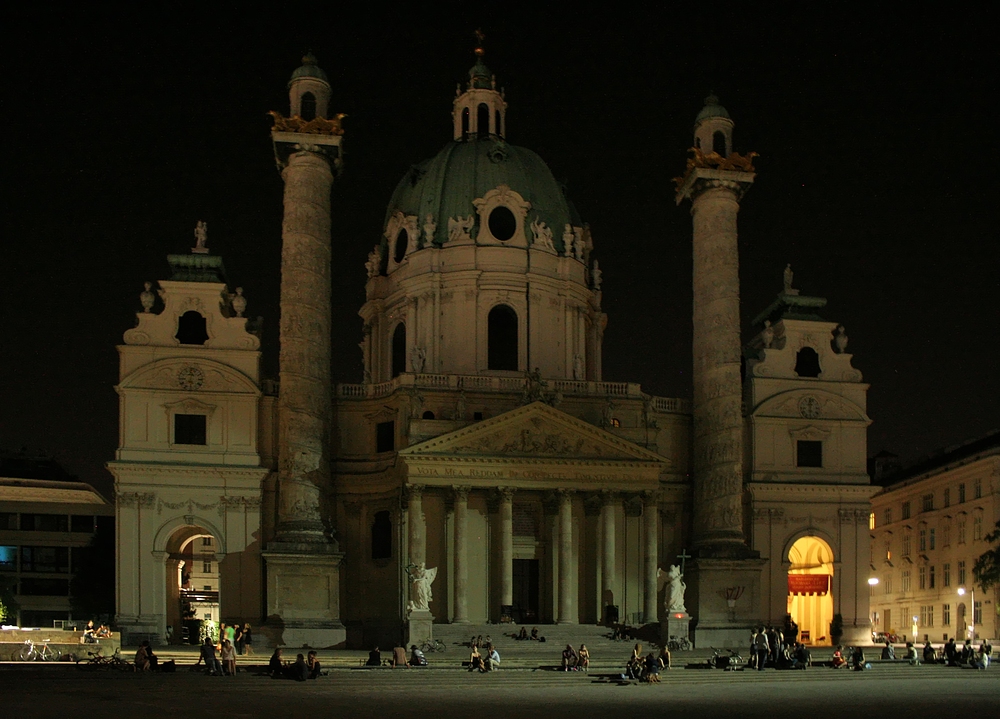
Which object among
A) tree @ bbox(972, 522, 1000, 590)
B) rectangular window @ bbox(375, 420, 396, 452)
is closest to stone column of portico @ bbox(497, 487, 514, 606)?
rectangular window @ bbox(375, 420, 396, 452)

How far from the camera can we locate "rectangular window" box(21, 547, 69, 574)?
85.1 metres

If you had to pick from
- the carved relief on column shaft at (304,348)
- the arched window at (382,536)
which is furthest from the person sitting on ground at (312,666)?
the arched window at (382,536)

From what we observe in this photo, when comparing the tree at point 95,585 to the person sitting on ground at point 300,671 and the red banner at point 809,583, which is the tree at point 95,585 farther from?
the person sitting on ground at point 300,671

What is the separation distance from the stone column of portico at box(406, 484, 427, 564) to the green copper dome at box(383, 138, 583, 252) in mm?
16449

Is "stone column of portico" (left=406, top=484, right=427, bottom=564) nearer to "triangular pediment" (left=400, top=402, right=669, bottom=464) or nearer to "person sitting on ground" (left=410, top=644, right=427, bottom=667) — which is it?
"triangular pediment" (left=400, top=402, right=669, bottom=464)

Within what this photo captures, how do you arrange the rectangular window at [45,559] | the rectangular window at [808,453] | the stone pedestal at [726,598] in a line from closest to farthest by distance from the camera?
1. the stone pedestal at [726,598]
2. the rectangular window at [808,453]
3. the rectangular window at [45,559]

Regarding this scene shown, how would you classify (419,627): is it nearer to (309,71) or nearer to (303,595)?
(303,595)

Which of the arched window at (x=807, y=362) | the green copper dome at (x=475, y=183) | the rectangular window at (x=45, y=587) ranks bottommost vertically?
the rectangular window at (x=45, y=587)

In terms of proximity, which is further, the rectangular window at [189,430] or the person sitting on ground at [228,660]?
the rectangular window at [189,430]

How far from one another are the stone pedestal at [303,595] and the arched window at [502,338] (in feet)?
53.7

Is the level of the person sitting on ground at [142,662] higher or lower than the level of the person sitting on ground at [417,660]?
higher

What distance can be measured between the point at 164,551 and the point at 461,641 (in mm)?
14465

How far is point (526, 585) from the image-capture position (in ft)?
219

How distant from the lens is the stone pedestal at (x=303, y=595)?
58438 mm
